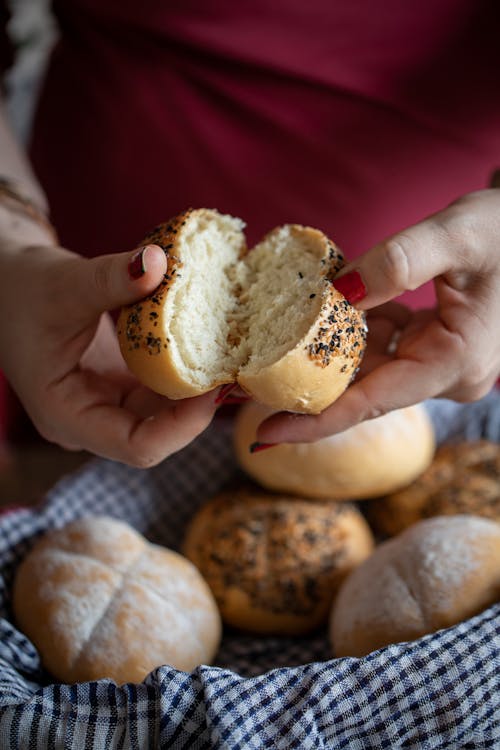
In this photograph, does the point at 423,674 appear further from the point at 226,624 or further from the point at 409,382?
the point at 226,624

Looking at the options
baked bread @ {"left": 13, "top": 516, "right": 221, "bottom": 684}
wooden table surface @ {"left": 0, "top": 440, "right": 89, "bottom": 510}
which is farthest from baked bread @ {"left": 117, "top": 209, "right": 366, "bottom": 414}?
wooden table surface @ {"left": 0, "top": 440, "right": 89, "bottom": 510}

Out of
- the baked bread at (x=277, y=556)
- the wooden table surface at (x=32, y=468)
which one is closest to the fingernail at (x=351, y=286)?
the baked bread at (x=277, y=556)

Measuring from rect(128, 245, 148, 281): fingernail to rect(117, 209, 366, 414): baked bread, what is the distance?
6 centimetres

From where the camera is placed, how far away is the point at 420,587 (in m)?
1.18

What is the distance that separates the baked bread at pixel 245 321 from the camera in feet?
3.24

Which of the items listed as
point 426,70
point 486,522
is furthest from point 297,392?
point 426,70

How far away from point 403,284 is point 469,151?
2.83 feet

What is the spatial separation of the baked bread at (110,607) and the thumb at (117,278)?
507 millimetres

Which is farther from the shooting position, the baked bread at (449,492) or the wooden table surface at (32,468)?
the wooden table surface at (32,468)

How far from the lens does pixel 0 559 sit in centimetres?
134

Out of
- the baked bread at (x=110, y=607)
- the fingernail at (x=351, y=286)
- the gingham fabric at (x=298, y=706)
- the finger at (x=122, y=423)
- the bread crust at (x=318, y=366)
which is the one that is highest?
the fingernail at (x=351, y=286)

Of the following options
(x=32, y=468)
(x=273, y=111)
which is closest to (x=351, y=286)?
(x=273, y=111)

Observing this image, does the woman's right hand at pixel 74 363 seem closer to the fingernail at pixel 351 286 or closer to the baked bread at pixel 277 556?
the fingernail at pixel 351 286

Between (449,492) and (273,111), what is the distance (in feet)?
3.11
